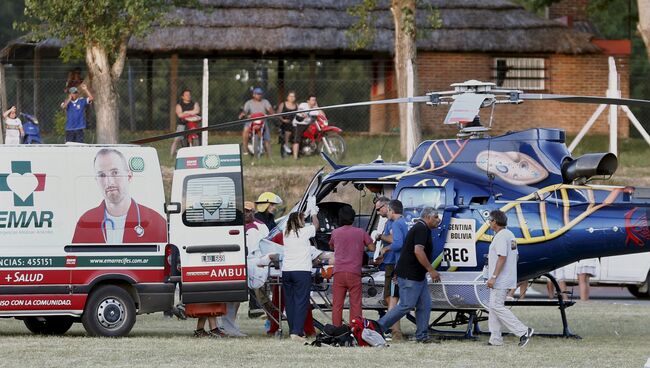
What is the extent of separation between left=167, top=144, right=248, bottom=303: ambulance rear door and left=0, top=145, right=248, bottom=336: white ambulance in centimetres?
1

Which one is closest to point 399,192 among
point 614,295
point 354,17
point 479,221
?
point 479,221

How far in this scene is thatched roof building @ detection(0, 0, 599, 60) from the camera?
35.7 m

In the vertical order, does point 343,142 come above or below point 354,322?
above

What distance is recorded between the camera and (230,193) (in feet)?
56.2

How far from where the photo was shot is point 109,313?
16984 millimetres

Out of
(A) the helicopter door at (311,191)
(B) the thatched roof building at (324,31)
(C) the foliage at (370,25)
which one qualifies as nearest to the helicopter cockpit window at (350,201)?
(A) the helicopter door at (311,191)

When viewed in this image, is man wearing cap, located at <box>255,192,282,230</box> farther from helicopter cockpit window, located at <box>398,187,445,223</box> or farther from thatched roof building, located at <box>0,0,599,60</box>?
thatched roof building, located at <box>0,0,599,60</box>

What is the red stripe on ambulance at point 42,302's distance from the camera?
16.6 meters

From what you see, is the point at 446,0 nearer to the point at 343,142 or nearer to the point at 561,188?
the point at 343,142

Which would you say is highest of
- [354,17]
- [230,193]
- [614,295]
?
[354,17]

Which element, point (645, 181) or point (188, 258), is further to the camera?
point (645, 181)

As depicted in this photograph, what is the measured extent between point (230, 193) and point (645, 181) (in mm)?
14295

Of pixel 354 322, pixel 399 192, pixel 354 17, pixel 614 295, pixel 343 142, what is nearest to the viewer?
pixel 354 322

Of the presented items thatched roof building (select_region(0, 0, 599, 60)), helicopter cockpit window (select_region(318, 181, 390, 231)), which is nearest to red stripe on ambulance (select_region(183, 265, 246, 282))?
helicopter cockpit window (select_region(318, 181, 390, 231))
